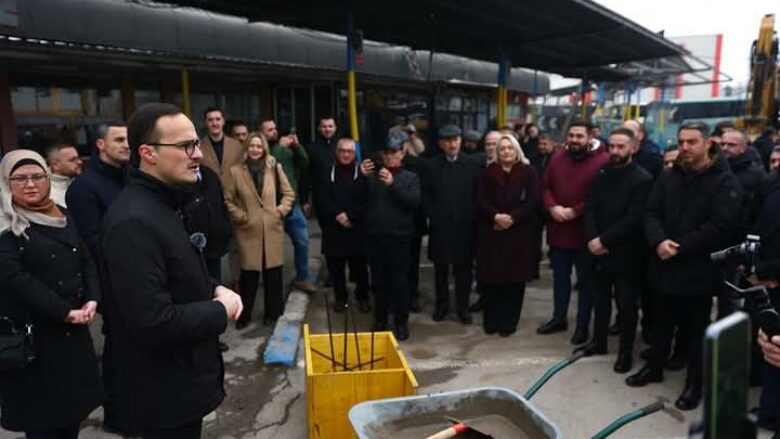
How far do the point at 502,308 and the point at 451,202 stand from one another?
42.9 inches

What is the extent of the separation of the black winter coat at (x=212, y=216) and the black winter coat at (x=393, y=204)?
1214mm

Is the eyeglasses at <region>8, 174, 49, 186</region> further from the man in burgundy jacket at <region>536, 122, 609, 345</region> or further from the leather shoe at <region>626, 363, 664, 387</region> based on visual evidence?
the leather shoe at <region>626, 363, 664, 387</region>

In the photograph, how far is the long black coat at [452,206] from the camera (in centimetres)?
521

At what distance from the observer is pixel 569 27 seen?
25.8 feet

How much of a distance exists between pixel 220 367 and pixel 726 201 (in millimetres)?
3228

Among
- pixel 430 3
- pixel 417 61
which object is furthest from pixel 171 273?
pixel 417 61

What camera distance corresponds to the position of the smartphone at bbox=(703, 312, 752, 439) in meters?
0.87

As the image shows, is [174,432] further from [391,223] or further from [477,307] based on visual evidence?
[477,307]

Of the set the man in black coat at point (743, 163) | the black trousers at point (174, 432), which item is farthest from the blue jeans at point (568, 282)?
the black trousers at point (174, 432)

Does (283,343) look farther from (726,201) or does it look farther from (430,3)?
(430,3)

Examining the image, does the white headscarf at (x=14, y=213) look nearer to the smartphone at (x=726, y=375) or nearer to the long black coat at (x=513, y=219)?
the smartphone at (x=726, y=375)

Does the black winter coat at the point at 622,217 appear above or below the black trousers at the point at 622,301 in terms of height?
above

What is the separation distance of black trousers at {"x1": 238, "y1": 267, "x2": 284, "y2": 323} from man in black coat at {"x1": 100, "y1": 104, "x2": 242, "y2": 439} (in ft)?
9.92

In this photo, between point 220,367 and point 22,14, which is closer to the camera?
point 220,367
